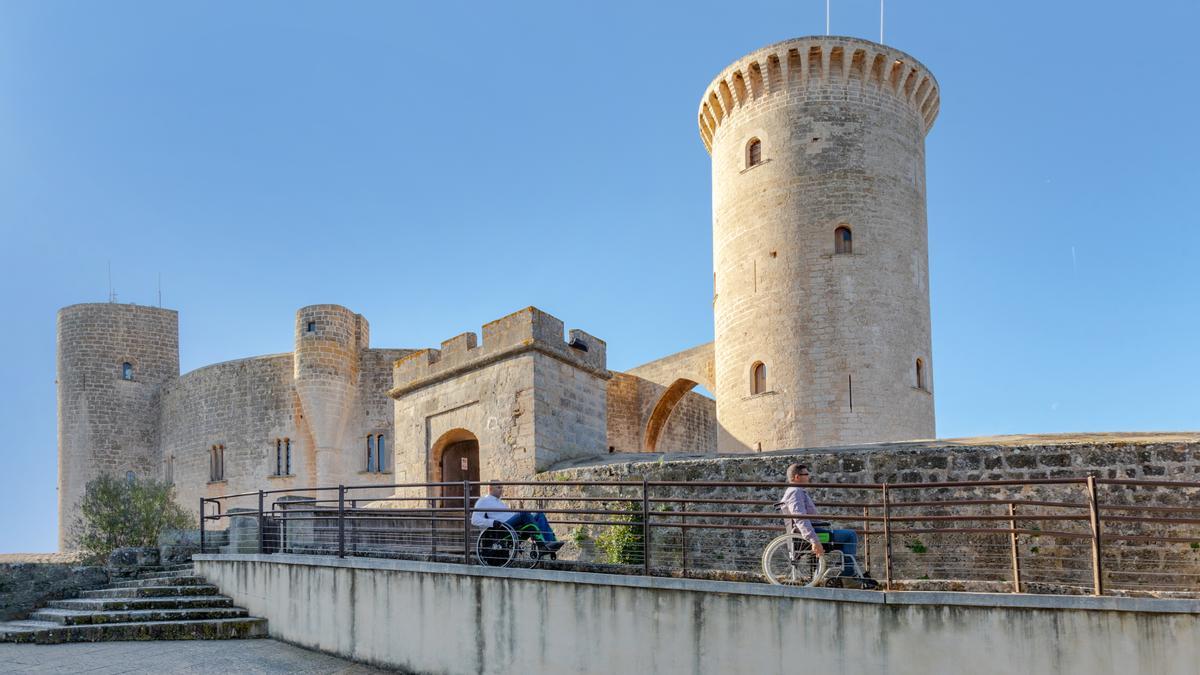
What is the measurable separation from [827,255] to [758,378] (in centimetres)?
323

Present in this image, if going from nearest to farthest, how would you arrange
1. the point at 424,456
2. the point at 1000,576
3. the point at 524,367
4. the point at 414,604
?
the point at 414,604
the point at 1000,576
the point at 524,367
the point at 424,456

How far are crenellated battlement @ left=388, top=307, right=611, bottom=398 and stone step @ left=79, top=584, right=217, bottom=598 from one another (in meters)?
6.12

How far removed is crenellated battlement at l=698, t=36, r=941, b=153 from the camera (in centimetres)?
2420

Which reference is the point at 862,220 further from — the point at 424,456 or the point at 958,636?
the point at 958,636

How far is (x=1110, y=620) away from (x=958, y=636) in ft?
3.83

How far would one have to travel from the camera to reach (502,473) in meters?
18.1

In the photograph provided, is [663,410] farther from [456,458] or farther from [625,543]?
[625,543]

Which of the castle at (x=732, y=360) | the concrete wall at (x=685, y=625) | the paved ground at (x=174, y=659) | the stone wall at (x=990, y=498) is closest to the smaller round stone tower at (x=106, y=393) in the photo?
the castle at (x=732, y=360)

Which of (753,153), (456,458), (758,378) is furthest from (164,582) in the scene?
(753,153)

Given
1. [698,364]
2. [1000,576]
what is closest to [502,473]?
[1000,576]

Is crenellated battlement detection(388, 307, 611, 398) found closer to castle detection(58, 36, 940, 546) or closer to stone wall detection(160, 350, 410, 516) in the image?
castle detection(58, 36, 940, 546)

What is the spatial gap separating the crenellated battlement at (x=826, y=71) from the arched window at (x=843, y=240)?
3.45 m

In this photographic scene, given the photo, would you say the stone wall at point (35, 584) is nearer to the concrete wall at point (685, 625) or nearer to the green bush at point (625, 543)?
the concrete wall at point (685, 625)

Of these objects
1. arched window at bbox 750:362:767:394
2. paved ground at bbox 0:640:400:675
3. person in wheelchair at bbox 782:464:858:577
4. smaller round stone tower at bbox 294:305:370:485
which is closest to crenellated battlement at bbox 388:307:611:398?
arched window at bbox 750:362:767:394
